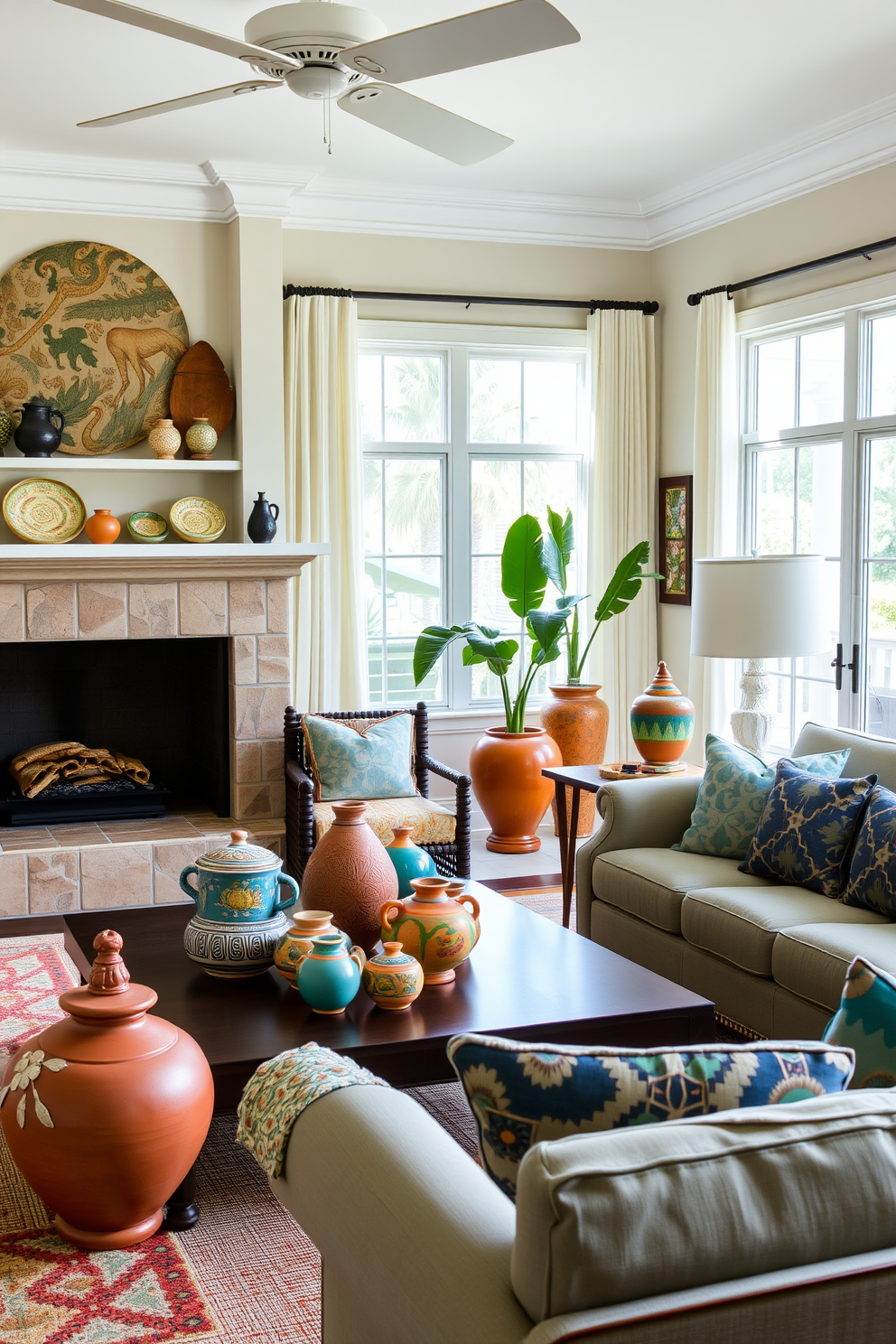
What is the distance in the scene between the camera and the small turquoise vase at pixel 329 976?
2521mm

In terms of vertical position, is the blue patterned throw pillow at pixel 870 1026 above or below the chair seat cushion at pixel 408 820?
above

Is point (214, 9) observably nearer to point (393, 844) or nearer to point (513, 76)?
point (513, 76)

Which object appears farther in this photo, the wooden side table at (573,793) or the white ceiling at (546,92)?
the wooden side table at (573,793)

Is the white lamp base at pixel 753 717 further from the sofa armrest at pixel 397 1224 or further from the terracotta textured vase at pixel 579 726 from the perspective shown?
the sofa armrest at pixel 397 1224

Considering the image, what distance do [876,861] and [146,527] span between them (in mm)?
3393

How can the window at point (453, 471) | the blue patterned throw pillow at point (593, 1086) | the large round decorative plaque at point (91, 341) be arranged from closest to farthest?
the blue patterned throw pillow at point (593, 1086) → the large round decorative plaque at point (91, 341) → the window at point (453, 471)

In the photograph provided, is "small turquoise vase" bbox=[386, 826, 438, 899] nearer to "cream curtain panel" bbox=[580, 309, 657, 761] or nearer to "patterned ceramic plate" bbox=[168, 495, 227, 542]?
"patterned ceramic plate" bbox=[168, 495, 227, 542]

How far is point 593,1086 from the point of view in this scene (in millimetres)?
1271

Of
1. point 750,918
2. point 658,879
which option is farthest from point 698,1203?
point 658,879

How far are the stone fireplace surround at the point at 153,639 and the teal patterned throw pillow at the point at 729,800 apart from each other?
1.97 meters

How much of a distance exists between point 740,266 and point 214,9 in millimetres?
2752

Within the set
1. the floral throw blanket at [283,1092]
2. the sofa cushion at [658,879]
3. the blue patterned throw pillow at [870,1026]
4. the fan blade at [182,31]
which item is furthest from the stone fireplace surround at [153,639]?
the blue patterned throw pillow at [870,1026]

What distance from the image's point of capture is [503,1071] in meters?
1.28

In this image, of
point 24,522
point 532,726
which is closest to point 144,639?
point 24,522
